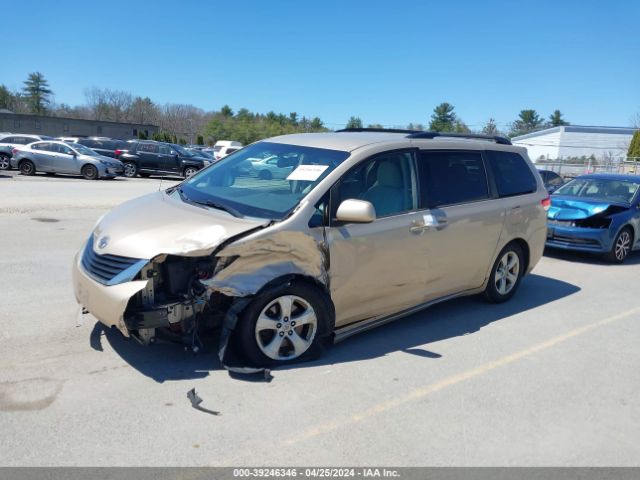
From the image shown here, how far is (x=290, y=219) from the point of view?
4094 mm

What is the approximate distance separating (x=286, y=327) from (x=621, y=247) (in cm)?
767

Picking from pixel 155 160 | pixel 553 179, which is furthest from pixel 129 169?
pixel 553 179

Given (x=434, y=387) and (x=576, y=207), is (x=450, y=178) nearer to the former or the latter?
(x=434, y=387)

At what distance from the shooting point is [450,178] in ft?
17.7

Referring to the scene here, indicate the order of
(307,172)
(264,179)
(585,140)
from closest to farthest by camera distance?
(307,172), (264,179), (585,140)

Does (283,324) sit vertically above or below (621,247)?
below

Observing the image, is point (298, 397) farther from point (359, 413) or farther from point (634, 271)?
point (634, 271)

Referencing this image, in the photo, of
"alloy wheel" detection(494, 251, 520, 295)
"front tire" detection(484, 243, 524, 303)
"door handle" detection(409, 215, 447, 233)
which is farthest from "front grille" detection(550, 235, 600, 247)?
"door handle" detection(409, 215, 447, 233)

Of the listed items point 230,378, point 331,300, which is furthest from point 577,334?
point 230,378

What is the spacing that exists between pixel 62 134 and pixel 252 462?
7482 cm

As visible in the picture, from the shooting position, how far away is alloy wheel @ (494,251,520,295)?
6176 mm

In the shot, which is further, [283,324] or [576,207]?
[576,207]

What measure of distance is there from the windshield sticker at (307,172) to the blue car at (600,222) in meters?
6.41

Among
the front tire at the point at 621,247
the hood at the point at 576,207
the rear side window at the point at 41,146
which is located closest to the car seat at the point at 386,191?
the hood at the point at 576,207
